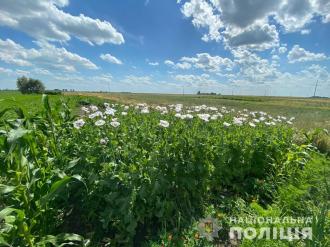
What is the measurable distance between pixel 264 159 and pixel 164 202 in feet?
8.27

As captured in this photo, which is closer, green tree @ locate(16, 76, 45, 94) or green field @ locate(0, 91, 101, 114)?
green field @ locate(0, 91, 101, 114)

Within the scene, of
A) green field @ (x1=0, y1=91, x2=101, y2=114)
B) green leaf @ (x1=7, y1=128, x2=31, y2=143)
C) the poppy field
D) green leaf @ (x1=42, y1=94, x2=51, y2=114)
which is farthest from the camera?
green leaf @ (x1=42, y1=94, x2=51, y2=114)

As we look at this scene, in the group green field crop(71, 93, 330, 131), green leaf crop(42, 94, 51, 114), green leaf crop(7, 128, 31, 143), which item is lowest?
green field crop(71, 93, 330, 131)

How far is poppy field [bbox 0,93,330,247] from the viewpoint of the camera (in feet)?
8.42

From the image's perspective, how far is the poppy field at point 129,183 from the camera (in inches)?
101

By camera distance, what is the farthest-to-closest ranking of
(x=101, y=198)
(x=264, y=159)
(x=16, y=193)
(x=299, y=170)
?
(x=299, y=170)
(x=264, y=159)
(x=101, y=198)
(x=16, y=193)

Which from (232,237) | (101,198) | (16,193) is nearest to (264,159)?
(232,237)

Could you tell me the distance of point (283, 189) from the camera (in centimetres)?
440

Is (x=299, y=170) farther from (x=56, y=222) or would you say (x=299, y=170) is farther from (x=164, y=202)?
(x=56, y=222)

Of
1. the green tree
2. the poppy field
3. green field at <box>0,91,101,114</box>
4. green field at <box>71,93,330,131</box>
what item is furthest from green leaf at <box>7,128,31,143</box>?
the green tree

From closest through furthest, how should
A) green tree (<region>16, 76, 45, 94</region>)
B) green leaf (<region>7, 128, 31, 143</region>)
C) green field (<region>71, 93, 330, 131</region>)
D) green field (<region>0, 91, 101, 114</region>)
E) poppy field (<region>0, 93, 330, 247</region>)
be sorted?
green leaf (<region>7, 128, 31, 143</region>) → poppy field (<region>0, 93, 330, 247</region>) → green field (<region>0, 91, 101, 114</region>) → green field (<region>71, 93, 330, 131</region>) → green tree (<region>16, 76, 45, 94</region>)

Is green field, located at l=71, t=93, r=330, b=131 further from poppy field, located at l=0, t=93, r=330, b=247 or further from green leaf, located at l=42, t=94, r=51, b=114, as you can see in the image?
green leaf, located at l=42, t=94, r=51, b=114

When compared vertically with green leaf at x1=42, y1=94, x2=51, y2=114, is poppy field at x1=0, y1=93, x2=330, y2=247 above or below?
below

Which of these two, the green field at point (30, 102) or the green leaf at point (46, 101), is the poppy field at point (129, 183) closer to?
the green leaf at point (46, 101)
